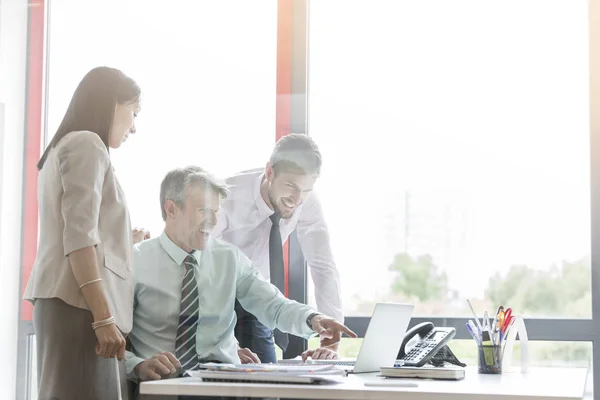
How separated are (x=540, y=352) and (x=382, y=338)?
0.82 metres

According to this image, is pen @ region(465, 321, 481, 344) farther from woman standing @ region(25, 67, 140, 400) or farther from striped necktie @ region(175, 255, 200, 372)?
woman standing @ region(25, 67, 140, 400)

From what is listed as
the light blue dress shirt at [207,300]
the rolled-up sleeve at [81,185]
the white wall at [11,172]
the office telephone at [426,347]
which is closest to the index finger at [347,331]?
the light blue dress shirt at [207,300]

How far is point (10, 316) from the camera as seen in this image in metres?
2.71

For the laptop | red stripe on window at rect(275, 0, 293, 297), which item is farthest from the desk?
red stripe on window at rect(275, 0, 293, 297)

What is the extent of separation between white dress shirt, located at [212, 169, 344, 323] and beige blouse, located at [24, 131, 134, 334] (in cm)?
54

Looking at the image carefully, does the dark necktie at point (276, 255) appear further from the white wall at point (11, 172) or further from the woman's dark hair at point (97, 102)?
the white wall at point (11, 172)

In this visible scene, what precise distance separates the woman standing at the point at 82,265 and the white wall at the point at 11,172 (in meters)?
0.28

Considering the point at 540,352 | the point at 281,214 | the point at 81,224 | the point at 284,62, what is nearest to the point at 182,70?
the point at 284,62

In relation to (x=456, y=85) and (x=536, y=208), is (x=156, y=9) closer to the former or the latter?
(x=456, y=85)

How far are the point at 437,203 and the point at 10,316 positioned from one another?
1.54 metres

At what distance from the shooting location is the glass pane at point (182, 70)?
279 centimetres

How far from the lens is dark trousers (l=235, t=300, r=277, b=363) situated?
274cm

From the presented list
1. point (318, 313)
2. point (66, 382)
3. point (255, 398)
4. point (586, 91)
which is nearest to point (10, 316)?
point (66, 382)

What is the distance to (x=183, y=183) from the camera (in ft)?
9.20
